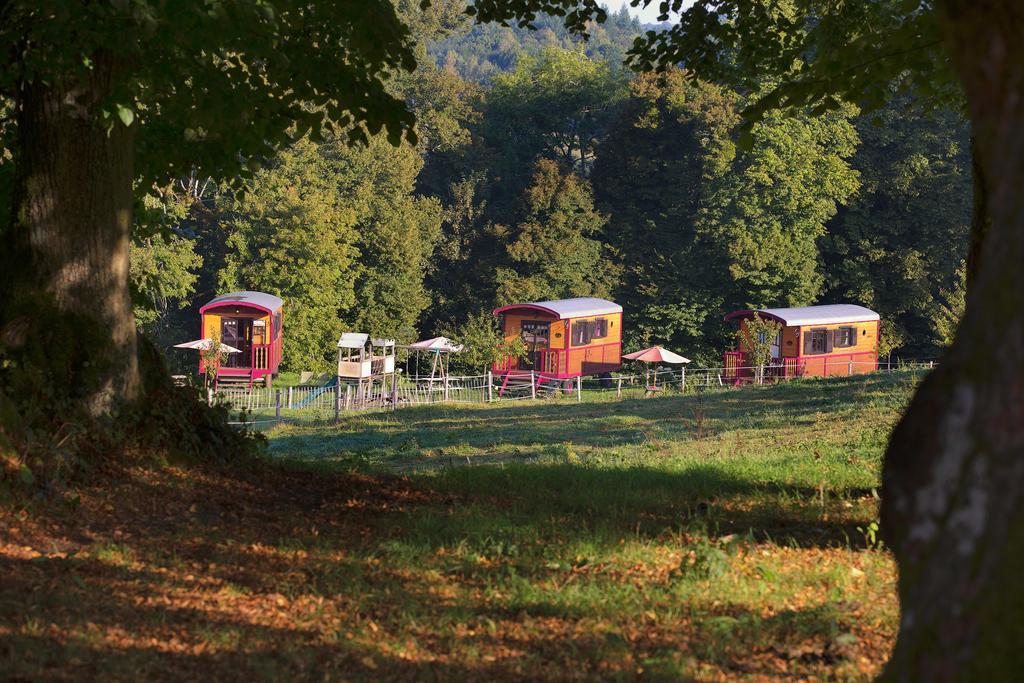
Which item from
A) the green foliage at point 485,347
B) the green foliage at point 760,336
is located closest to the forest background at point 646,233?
the green foliage at point 485,347

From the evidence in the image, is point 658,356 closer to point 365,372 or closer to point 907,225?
point 365,372

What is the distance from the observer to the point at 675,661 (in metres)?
4.72

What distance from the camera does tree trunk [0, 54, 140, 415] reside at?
28.5ft

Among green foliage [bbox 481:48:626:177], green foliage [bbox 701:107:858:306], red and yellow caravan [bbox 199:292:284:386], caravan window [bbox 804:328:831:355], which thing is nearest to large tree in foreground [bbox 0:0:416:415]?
red and yellow caravan [bbox 199:292:284:386]

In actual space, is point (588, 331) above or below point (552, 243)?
below

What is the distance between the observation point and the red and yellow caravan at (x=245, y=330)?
4431cm

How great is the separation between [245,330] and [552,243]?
17028mm

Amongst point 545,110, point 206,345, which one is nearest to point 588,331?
point 206,345

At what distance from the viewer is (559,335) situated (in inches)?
1818

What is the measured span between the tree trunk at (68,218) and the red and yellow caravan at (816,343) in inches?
1377

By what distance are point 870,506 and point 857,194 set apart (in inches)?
1922

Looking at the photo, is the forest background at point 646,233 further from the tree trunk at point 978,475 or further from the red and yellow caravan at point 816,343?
the tree trunk at point 978,475

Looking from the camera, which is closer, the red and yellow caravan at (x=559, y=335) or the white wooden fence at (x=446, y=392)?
the white wooden fence at (x=446, y=392)

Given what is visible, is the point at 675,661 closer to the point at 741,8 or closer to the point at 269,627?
the point at 269,627
